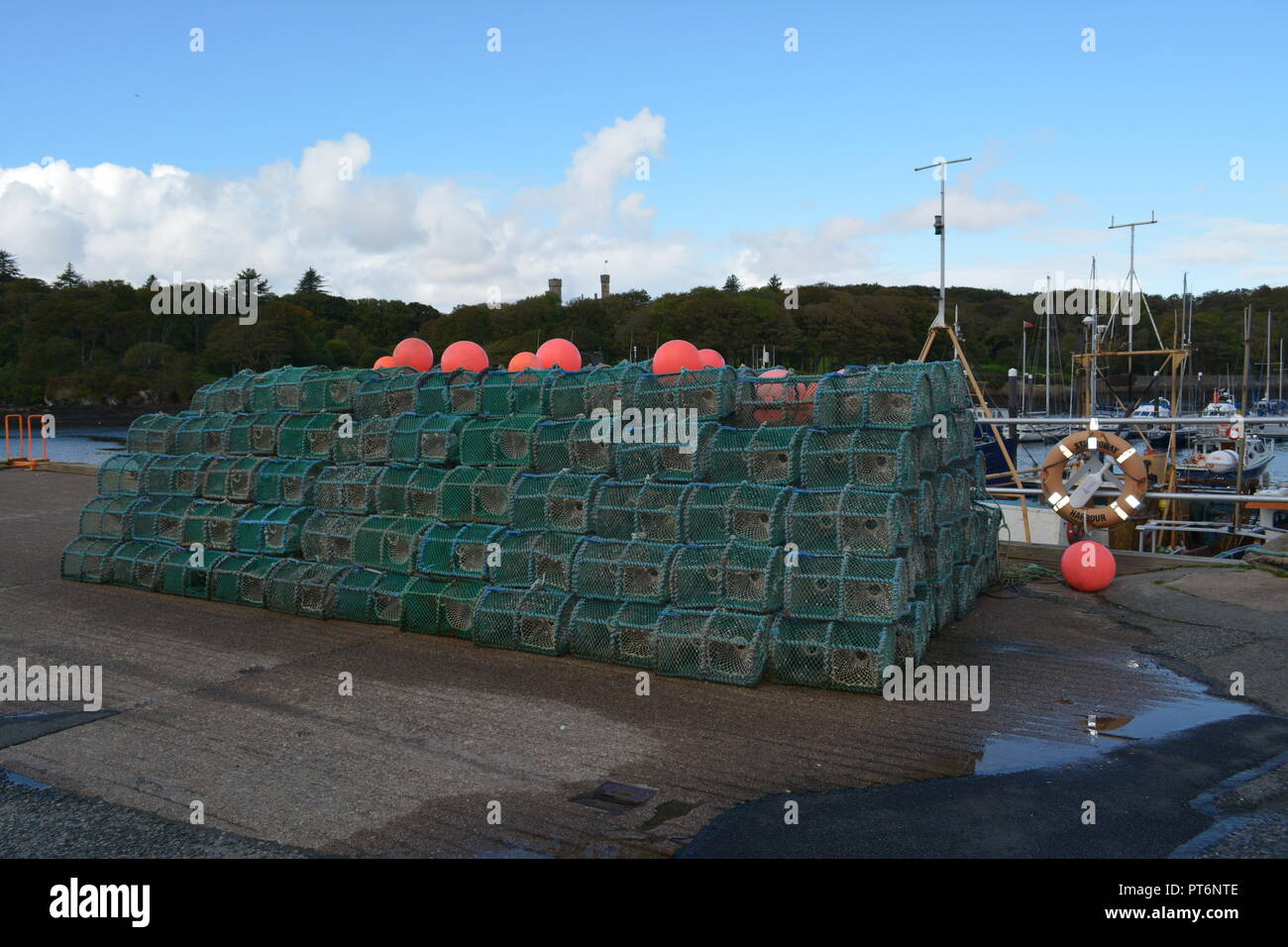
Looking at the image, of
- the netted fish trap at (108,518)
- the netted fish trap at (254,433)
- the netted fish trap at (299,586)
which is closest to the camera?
the netted fish trap at (299,586)

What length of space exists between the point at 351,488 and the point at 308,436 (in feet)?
4.05

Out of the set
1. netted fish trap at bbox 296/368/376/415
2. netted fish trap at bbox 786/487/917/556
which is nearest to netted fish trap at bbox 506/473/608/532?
netted fish trap at bbox 786/487/917/556

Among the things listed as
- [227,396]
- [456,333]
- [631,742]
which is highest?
[456,333]

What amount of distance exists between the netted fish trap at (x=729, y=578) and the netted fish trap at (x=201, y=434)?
281 inches

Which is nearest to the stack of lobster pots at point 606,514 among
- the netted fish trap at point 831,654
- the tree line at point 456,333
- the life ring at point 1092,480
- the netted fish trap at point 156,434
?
the netted fish trap at point 831,654

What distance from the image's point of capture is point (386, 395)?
11477 mm

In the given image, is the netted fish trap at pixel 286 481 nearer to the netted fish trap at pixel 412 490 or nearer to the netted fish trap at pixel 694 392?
the netted fish trap at pixel 412 490

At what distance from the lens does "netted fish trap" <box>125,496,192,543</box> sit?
40.3ft

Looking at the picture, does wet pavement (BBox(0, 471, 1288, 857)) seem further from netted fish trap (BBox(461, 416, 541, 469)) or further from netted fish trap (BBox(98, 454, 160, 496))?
netted fish trap (BBox(98, 454, 160, 496))

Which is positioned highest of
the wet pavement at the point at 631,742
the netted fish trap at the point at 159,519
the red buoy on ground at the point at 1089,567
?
the netted fish trap at the point at 159,519

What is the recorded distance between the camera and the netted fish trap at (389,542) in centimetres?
1025

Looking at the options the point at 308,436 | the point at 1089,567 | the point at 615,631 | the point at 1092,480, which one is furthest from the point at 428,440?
the point at 1092,480

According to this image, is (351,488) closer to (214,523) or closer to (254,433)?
(254,433)
